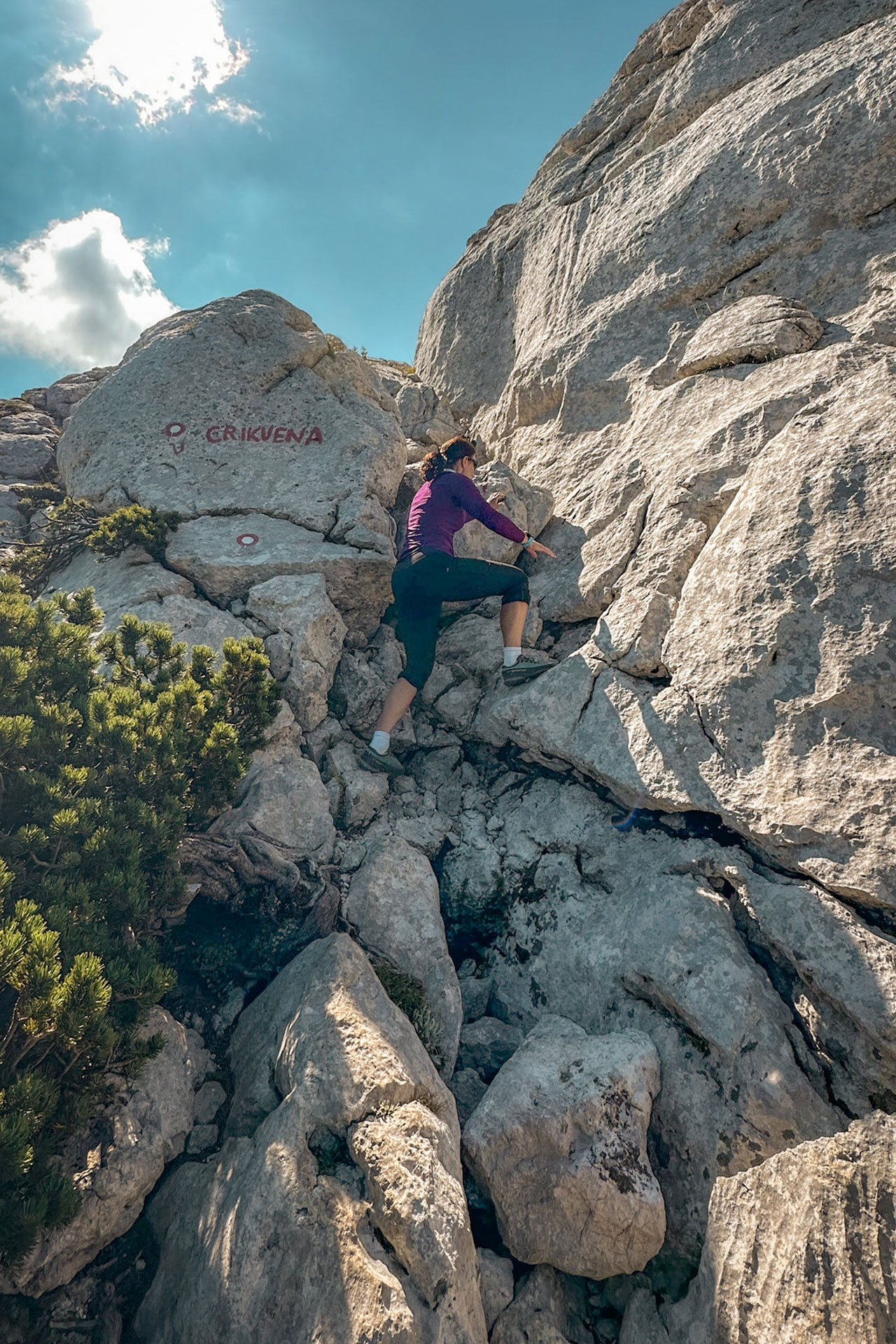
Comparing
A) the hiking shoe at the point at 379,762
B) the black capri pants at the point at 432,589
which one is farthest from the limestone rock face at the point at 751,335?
the hiking shoe at the point at 379,762

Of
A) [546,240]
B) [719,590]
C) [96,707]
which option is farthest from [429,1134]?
[546,240]

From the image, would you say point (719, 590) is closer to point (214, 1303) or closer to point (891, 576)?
point (891, 576)

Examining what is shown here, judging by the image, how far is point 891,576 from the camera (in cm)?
561

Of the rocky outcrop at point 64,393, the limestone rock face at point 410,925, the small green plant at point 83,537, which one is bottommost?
the limestone rock face at point 410,925

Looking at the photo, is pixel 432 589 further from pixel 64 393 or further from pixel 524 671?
pixel 64 393

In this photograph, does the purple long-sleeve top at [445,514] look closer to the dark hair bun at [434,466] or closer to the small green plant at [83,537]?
the dark hair bun at [434,466]

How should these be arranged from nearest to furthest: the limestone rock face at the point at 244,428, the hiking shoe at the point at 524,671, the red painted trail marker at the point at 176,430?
the hiking shoe at the point at 524,671 → the limestone rock face at the point at 244,428 → the red painted trail marker at the point at 176,430

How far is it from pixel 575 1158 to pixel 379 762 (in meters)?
4.61

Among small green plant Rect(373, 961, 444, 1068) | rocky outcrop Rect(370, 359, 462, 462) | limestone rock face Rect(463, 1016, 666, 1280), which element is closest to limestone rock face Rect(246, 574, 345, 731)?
small green plant Rect(373, 961, 444, 1068)

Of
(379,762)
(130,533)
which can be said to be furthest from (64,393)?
(379,762)

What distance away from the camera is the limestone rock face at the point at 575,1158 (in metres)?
4.55

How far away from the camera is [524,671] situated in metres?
8.09

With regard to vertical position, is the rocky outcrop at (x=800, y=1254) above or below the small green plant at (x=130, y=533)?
below

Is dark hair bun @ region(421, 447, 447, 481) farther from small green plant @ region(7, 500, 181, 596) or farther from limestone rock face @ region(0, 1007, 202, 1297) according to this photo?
limestone rock face @ region(0, 1007, 202, 1297)
